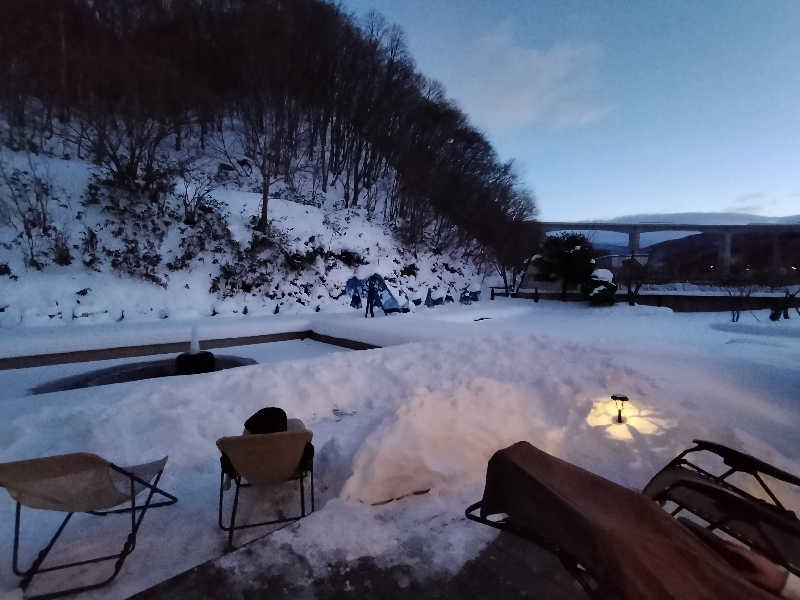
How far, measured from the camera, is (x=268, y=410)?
308 cm

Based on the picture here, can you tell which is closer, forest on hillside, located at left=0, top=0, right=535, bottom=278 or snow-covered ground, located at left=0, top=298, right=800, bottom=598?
snow-covered ground, located at left=0, top=298, right=800, bottom=598

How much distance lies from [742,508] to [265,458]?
8.88 feet

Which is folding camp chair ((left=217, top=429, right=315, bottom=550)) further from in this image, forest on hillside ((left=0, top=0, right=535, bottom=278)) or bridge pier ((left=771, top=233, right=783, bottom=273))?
bridge pier ((left=771, top=233, right=783, bottom=273))

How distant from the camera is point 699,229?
3681 cm

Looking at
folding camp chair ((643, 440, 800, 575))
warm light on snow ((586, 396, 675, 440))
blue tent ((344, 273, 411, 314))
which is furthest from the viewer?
blue tent ((344, 273, 411, 314))

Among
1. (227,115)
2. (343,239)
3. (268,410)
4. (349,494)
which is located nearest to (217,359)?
(268,410)

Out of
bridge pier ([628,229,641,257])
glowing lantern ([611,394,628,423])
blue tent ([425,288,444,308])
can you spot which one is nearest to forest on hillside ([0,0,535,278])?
blue tent ([425,288,444,308])

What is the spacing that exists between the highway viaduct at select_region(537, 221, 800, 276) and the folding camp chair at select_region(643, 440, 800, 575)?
3080 cm

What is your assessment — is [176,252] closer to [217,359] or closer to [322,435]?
[217,359]

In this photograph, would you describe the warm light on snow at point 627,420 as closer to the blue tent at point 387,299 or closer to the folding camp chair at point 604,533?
the folding camp chair at point 604,533

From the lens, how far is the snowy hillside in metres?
11.9

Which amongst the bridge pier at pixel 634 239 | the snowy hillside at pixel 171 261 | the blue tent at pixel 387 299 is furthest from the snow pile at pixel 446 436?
the bridge pier at pixel 634 239

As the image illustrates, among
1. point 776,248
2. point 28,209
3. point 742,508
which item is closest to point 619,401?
point 742,508

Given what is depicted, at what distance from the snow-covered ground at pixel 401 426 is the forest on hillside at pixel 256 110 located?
13.2 metres
